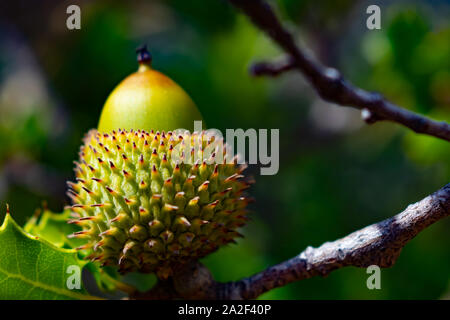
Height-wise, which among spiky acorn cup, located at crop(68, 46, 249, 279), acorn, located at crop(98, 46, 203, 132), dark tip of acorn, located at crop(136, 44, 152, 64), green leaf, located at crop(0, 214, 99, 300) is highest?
dark tip of acorn, located at crop(136, 44, 152, 64)

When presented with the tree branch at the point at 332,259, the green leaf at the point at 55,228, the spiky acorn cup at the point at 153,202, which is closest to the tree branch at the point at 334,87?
the tree branch at the point at 332,259

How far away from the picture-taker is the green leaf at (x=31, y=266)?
1.72 m

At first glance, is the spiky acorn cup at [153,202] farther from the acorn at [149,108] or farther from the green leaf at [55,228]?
the green leaf at [55,228]

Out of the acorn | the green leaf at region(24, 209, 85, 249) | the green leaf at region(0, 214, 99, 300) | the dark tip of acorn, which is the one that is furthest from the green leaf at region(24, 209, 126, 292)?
the dark tip of acorn

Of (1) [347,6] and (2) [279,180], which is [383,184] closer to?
(2) [279,180]

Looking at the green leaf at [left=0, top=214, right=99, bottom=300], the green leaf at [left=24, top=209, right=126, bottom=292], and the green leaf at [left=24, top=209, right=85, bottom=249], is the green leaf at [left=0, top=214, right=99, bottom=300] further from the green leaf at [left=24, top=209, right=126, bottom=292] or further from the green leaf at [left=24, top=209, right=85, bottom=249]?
the green leaf at [left=24, top=209, right=85, bottom=249]

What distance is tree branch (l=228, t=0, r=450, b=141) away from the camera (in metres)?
1.75

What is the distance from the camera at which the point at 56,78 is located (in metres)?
4.17

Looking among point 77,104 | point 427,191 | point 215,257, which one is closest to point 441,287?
point 427,191

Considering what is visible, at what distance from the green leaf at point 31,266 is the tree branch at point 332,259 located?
0.29 metres

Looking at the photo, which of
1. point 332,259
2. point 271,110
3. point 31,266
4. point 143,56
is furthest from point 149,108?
point 271,110

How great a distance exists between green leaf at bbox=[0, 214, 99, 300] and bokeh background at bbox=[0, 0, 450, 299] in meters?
1.32

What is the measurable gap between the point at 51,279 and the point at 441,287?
2383mm

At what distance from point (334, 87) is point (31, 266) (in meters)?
1.24
